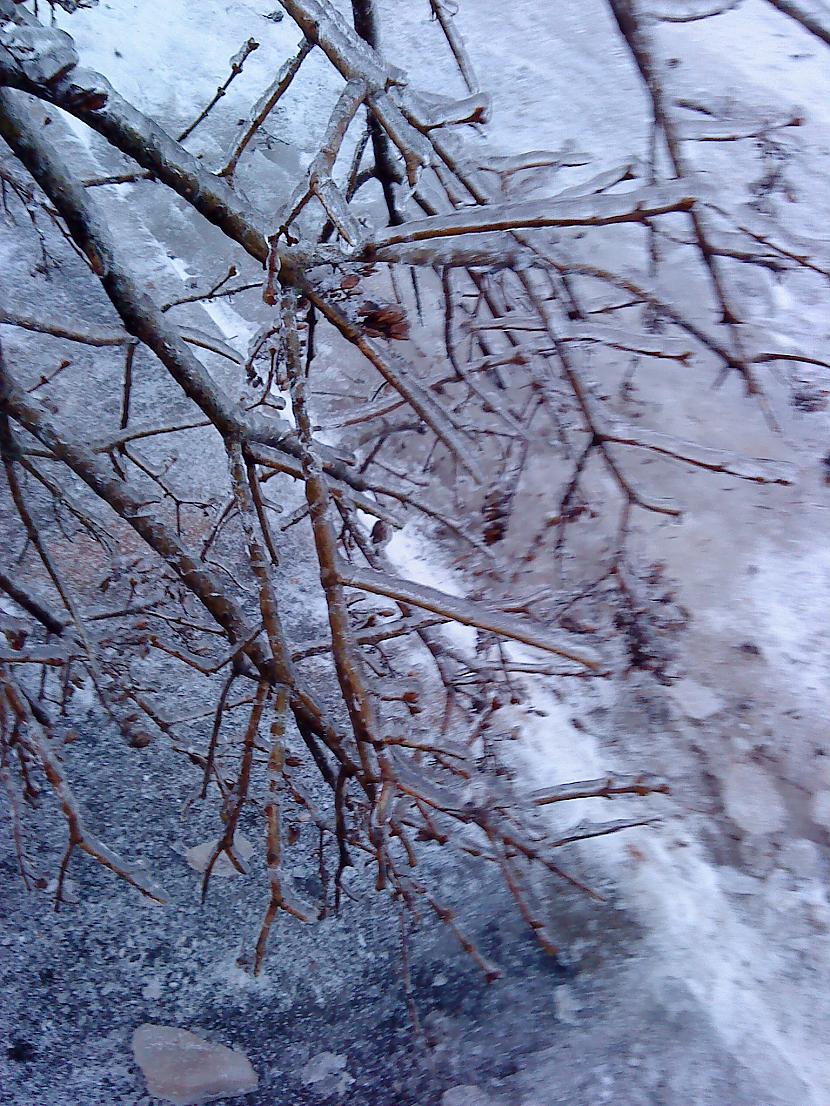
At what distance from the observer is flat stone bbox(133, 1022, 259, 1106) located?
2.10 metres

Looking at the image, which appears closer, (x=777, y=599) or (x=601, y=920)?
(x=601, y=920)

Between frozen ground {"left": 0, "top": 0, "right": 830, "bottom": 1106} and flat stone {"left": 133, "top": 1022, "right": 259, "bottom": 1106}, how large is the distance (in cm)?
3

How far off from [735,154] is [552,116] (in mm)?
1248

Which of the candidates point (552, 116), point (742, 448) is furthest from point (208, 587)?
point (552, 116)

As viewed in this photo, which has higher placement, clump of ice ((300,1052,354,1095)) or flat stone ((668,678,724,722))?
flat stone ((668,678,724,722))

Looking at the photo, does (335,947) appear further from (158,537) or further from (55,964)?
(158,537)

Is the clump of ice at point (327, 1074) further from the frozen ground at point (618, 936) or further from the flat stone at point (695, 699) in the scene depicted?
the flat stone at point (695, 699)

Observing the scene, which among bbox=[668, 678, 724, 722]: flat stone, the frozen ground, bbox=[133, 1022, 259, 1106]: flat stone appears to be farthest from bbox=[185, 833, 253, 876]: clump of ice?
bbox=[668, 678, 724, 722]: flat stone

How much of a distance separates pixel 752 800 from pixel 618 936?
22.8 inches

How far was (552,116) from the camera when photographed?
539 centimetres

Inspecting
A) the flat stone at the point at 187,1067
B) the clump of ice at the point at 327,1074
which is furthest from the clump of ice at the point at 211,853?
the clump of ice at the point at 327,1074

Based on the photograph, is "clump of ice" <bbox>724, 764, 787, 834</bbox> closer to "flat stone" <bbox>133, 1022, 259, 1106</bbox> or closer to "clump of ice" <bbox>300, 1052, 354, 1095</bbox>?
"clump of ice" <bbox>300, 1052, 354, 1095</bbox>

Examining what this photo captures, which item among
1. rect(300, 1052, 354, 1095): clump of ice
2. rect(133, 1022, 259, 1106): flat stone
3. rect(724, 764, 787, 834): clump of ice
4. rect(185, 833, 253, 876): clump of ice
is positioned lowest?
rect(185, 833, 253, 876): clump of ice

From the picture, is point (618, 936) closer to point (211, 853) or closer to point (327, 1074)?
point (327, 1074)
